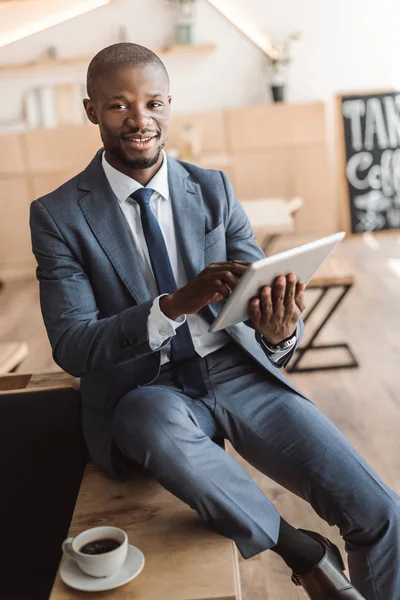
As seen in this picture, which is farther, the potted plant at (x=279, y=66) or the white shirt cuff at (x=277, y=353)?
the potted plant at (x=279, y=66)

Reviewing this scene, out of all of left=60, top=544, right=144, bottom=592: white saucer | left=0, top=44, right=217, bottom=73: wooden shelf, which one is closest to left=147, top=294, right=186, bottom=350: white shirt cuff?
left=60, top=544, right=144, bottom=592: white saucer

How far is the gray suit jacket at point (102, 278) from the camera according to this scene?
5.65 feet

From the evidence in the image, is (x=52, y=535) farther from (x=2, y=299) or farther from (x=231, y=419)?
(x=2, y=299)

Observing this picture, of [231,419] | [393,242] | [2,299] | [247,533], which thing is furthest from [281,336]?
[393,242]

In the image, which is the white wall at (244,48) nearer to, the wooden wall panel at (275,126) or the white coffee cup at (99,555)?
the wooden wall panel at (275,126)

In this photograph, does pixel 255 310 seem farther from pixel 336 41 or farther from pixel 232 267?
pixel 336 41

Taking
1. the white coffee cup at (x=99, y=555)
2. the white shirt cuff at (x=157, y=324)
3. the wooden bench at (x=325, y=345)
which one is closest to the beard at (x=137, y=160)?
the white shirt cuff at (x=157, y=324)

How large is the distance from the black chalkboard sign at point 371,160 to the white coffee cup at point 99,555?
5.07 meters

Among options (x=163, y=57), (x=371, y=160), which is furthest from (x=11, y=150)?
(x=371, y=160)

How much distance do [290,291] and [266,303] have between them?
2.2 inches

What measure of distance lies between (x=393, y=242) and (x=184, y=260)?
173 inches

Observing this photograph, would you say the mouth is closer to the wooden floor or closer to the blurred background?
the wooden floor

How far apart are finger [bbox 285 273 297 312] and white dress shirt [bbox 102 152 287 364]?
0.19m

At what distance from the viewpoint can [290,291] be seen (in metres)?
1.65
